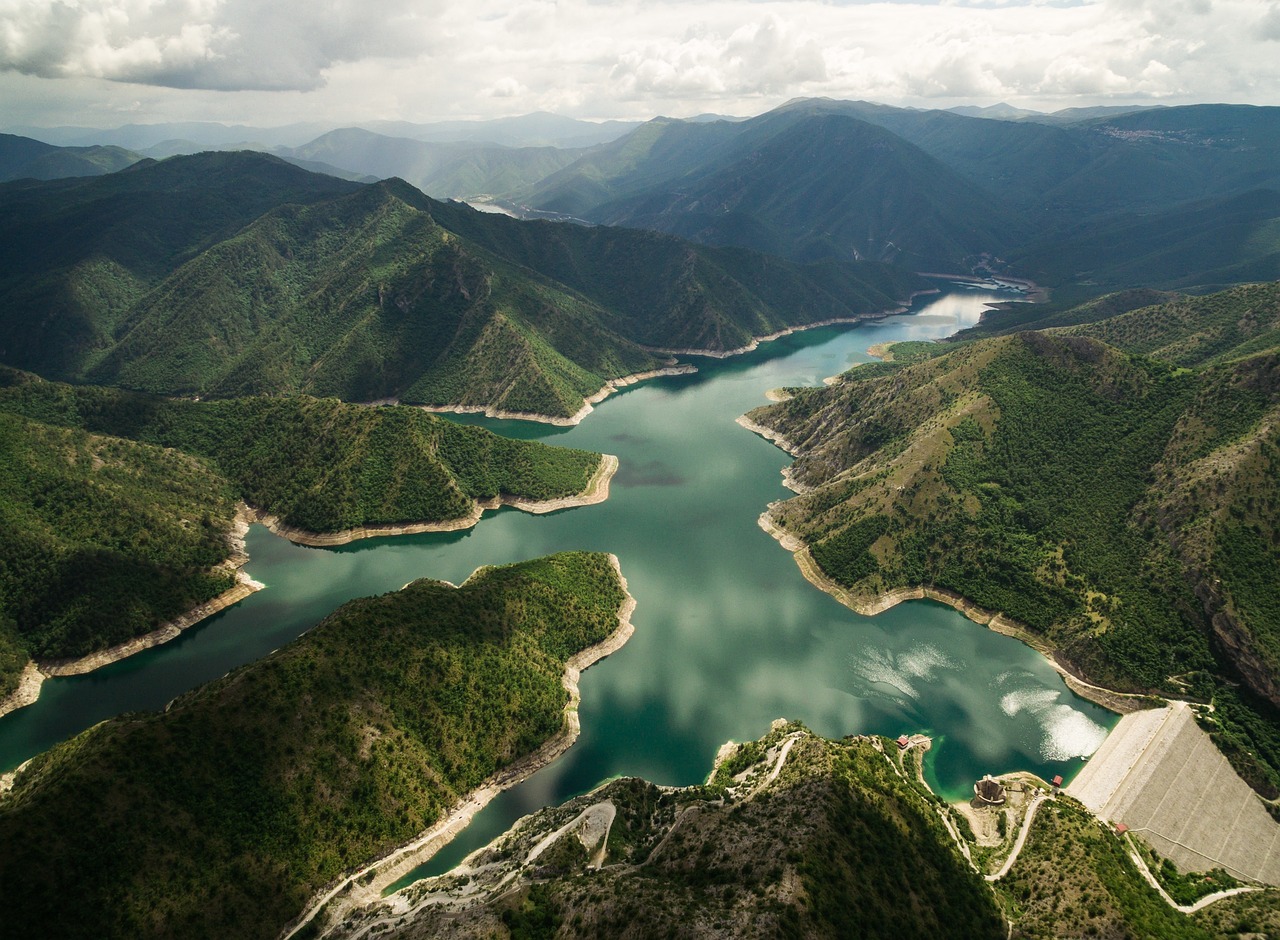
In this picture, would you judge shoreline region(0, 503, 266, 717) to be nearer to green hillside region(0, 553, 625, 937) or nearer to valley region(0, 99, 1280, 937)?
valley region(0, 99, 1280, 937)

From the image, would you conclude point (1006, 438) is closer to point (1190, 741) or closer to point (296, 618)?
point (1190, 741)

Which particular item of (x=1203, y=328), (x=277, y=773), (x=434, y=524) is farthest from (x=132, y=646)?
(x=1203, y=328)

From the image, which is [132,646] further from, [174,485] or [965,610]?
[965,610]

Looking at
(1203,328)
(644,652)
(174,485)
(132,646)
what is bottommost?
(644,652)

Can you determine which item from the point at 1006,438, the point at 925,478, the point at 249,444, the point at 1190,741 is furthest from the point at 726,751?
the point at 249,444

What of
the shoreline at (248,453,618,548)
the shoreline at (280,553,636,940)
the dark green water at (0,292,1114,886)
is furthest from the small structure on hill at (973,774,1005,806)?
the shoreline at (248,453,618,548)

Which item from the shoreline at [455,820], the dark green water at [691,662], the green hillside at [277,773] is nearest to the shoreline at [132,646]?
the dark green water at [691,662]

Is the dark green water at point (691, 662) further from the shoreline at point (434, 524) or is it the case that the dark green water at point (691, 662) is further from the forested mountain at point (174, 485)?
→ the forested mountain at point (174, 485)
